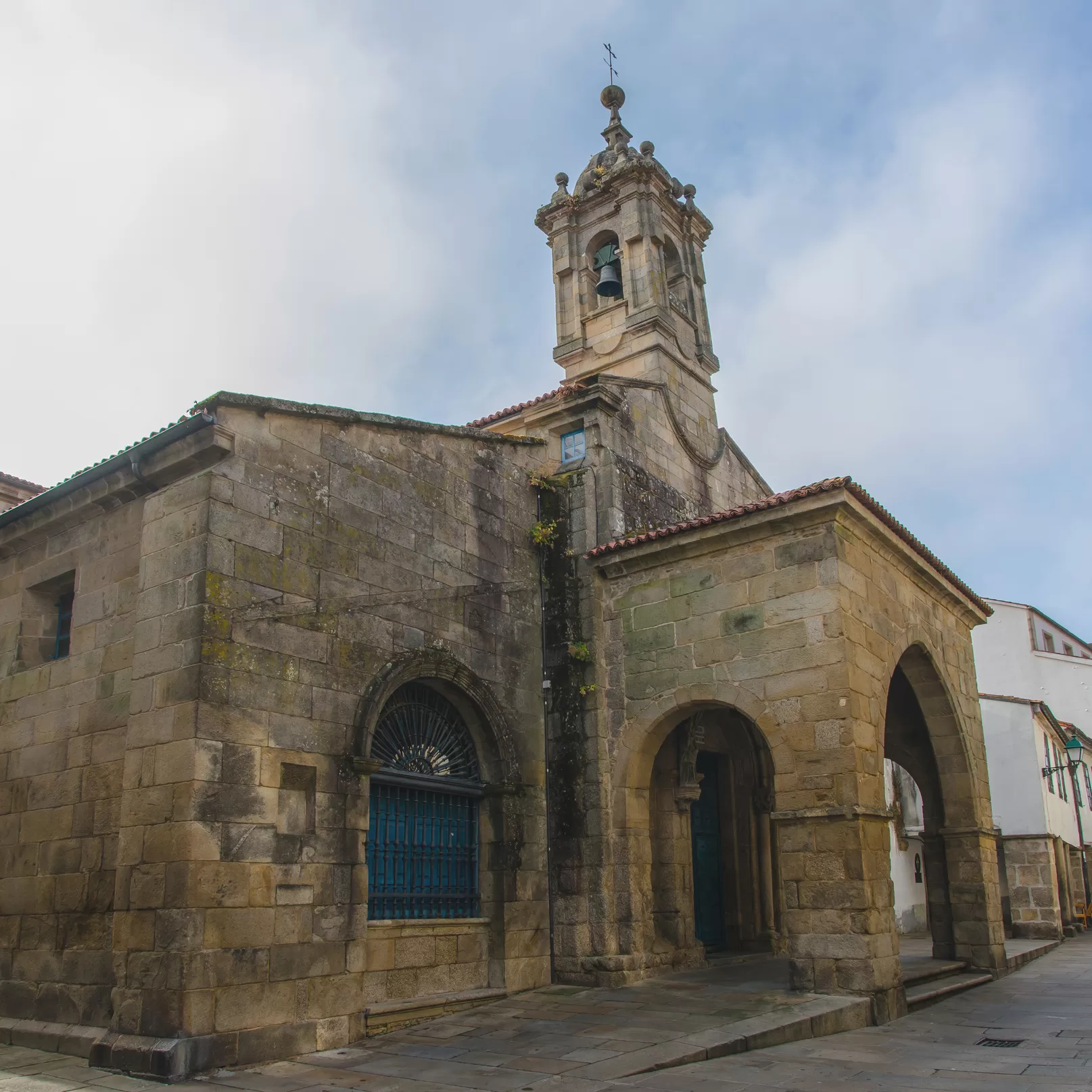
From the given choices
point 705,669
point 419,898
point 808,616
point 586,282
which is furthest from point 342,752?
point 586,282

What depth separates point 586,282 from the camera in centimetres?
1661

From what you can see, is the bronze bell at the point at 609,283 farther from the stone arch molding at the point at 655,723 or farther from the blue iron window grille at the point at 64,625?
the blue iron window grille at the point at 64,625

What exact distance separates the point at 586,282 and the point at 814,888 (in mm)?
10489

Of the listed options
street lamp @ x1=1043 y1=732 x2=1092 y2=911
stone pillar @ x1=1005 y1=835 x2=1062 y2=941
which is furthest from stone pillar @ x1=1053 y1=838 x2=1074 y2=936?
street lamp @ x1=1043 y1=732 x2=1092 y2=911

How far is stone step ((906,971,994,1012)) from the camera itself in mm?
10008

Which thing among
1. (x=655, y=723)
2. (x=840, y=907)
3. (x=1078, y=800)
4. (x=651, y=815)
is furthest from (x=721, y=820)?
(x=1078, y=800)

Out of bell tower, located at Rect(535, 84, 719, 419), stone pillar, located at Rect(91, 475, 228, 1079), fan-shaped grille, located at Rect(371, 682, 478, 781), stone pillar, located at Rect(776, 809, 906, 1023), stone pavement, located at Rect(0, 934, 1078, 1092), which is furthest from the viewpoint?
bell tower, located at Rect(535, 84, 719, 419)

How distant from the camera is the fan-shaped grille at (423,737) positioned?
984 cm

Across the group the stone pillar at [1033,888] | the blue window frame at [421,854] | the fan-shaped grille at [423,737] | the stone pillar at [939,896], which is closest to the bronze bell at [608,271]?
the fan-shaped grille at [423,737]

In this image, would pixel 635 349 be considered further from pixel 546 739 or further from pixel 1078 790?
pixel 1078 790

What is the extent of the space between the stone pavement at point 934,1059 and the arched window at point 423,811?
11.2ft

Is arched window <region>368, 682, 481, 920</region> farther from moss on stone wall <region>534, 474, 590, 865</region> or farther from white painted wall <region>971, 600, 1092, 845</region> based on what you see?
white painted wall <region>971, 600, 1092, 845</region>

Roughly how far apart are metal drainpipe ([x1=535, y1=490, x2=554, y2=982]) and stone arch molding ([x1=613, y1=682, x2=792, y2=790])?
2.67 feet

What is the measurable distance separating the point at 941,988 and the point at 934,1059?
141 inches
